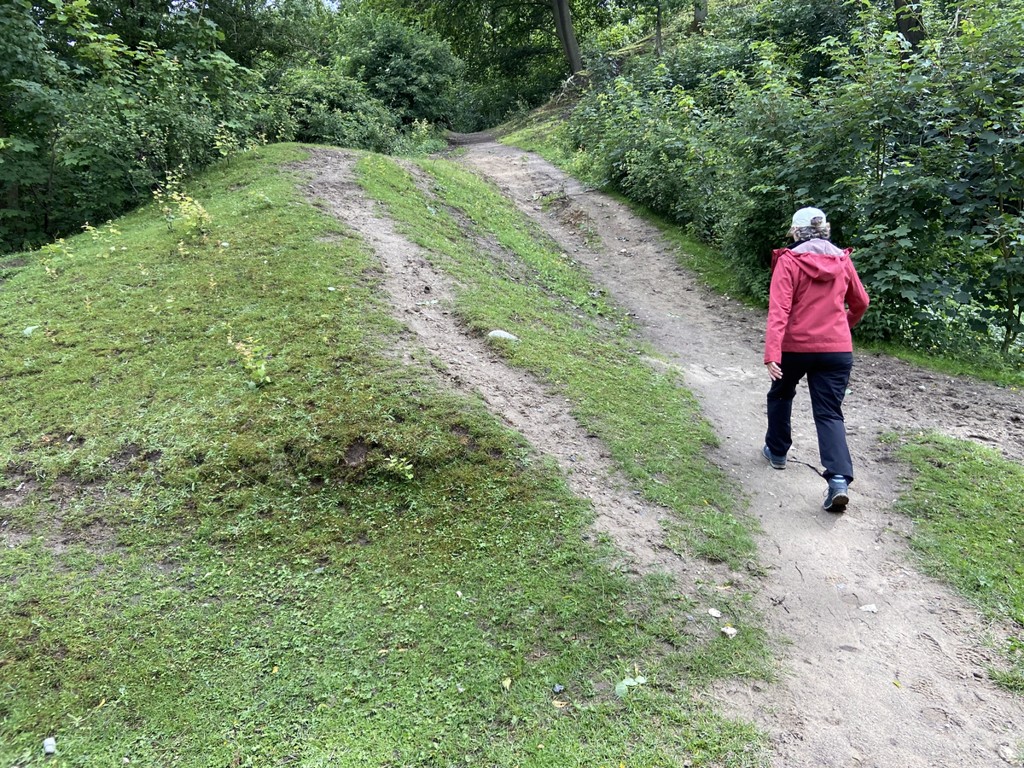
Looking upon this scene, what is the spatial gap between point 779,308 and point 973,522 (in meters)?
2.08

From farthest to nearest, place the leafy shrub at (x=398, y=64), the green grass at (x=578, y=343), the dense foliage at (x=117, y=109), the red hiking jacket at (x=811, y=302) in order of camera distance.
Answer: the leafy shrub at (x=398, y=64), the dense foliage at (x=117, y=109), the green grass at (x=578, y=343), the red hiking jacket at (x=811, y=302)

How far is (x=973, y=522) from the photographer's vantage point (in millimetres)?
4289

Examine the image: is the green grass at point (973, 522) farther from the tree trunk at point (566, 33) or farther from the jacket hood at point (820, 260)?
the tree trunk at point (566, 33)

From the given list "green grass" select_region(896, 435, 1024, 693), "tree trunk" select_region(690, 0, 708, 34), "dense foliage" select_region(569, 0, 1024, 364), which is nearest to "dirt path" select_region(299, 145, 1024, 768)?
"green grass" select_region(896, 435, 1024, 693)

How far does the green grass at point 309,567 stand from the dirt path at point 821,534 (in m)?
0.27

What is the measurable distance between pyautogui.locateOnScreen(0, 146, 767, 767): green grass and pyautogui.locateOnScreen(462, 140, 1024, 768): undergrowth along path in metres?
0.28

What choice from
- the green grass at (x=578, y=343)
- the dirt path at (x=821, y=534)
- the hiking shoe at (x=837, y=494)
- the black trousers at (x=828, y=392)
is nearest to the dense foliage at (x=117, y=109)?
the green grass at (x=578, y=343)

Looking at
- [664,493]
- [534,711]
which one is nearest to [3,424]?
[534,711]

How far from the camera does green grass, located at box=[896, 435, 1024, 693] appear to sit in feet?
11.8

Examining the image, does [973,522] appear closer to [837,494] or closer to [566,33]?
[837,494]

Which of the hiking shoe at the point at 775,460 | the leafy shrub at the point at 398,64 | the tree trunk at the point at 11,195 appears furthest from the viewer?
the leafy shrub at the point at 398,64

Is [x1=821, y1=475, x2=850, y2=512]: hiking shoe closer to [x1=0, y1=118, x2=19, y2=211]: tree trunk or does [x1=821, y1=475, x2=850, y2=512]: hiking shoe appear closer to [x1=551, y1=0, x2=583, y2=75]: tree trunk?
[x1=0, y1=118, x2=19, y2=211]: tree trunk

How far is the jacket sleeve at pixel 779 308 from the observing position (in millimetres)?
4520

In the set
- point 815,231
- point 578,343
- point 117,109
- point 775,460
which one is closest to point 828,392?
point 775,460
